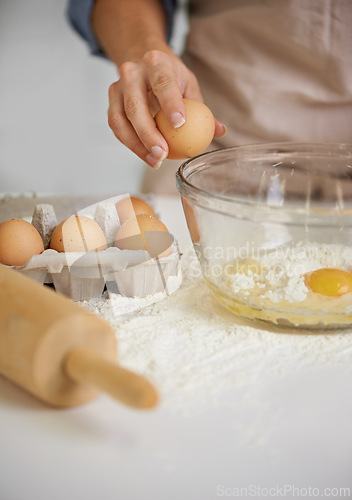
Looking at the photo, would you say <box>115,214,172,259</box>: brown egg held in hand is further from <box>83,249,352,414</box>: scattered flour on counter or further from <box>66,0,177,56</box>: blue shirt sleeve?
<box>66,0,177,56</box>: blue shirt sleeve

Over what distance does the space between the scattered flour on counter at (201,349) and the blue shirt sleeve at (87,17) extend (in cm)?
84

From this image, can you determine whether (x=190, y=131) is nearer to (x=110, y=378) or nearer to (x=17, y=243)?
(x=17, y=243)

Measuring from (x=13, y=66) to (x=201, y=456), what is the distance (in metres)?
2.20

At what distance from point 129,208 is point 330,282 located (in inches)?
13.3

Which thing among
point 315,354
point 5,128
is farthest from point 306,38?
point 5,128

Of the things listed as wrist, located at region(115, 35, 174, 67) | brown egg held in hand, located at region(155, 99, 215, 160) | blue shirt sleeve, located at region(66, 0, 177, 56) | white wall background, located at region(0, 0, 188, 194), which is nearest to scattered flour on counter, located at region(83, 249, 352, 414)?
brown egg held in hand, located at region(155, 99, 215, 160)

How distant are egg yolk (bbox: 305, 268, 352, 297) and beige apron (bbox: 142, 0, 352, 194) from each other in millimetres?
544

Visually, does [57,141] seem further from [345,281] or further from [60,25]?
[345,281]

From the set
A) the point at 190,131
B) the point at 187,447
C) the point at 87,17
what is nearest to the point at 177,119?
the point at 190,131

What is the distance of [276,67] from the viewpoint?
1.21m

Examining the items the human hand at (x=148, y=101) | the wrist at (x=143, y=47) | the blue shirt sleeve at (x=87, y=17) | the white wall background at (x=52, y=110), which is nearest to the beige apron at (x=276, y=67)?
the blue shirt sleeve at (x=87, y=17)

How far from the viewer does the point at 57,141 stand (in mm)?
2496

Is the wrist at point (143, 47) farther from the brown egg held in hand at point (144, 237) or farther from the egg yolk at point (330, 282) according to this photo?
the egg yolk at point (330, 282)

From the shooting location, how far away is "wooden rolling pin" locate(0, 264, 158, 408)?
1.61 feet
